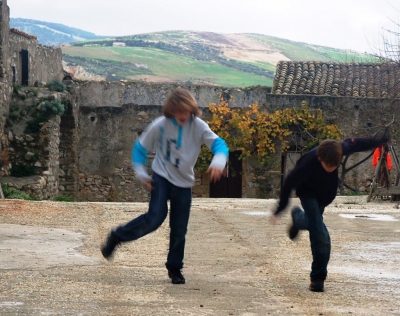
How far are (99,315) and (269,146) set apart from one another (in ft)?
67.5

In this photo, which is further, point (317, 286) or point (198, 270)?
point (198, 270)

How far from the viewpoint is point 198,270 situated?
760 cm

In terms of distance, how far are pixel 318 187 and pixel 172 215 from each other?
3.98ft

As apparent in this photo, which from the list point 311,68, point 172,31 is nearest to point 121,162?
point 311,68

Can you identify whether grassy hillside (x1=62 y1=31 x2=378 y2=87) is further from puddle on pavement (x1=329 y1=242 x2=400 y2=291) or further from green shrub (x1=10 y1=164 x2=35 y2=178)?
puddle on pavement (x1=329 y1=242 x2=400 y2=291)

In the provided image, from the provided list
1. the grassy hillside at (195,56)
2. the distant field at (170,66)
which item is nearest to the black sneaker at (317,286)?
the grassy hillside at (195,56)

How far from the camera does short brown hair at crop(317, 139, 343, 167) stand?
6.69 m

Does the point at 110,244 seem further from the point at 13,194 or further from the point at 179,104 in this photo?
the point at 13,194

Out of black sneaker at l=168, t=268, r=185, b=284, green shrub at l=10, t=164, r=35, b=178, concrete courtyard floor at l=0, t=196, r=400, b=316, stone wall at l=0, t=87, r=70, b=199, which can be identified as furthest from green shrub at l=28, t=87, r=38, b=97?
black sneaker at l=168, t=268, r=185, b=284

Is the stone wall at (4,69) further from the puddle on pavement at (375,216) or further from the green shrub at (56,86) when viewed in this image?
the puddle on pavement at (375,216)

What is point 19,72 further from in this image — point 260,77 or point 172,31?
point 172,31

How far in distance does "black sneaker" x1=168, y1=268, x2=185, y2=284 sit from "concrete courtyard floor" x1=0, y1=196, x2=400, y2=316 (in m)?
0.06

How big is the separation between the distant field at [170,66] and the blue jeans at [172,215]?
177ft

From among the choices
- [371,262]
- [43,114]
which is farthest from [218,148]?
[43,114]
